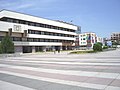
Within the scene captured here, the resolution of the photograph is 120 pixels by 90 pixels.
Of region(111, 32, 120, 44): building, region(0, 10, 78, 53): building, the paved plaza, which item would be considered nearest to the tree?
region(0, 10, 78, 53): building

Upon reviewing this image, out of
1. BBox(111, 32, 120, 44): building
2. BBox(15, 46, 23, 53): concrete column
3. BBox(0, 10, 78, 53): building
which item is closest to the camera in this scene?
BBox(0, 10, 78, 53): building

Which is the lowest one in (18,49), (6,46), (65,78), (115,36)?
(65,78)

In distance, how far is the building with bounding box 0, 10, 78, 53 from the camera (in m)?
53.6

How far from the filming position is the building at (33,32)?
176 feet

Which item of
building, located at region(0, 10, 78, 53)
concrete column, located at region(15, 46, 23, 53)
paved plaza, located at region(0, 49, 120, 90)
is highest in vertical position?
building, located at region(0, 10, 78, 53)

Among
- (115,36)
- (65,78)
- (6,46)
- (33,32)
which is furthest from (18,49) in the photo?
(115,36)

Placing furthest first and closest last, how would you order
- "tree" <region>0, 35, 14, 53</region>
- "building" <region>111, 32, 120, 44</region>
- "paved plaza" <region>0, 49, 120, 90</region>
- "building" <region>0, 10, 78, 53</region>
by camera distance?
"building" <region>111, 32, 120, 44</region> < "building" <region>0, 10, 78, 53</region> < "tree" <region>0, 35, 14, 53</region> < "paved plaza" <region>0, 49, 120, 90</region>

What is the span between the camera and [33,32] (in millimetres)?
62969

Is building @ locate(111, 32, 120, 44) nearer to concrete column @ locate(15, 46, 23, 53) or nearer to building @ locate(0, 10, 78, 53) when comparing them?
building @ locate(0, 10, 78, 53)

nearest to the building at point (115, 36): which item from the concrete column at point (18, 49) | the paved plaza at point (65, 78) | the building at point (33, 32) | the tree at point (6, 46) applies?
the building at point (33, 32)

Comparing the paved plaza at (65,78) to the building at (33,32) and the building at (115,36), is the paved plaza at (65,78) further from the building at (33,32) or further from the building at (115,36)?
the building at (115,36)

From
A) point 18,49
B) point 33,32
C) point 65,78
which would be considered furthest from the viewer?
point 33,32

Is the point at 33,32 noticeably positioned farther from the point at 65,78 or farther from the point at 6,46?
the point at 65,78

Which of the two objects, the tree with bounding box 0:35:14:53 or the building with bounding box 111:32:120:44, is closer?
the tree with bounding box 0:35:14:53
